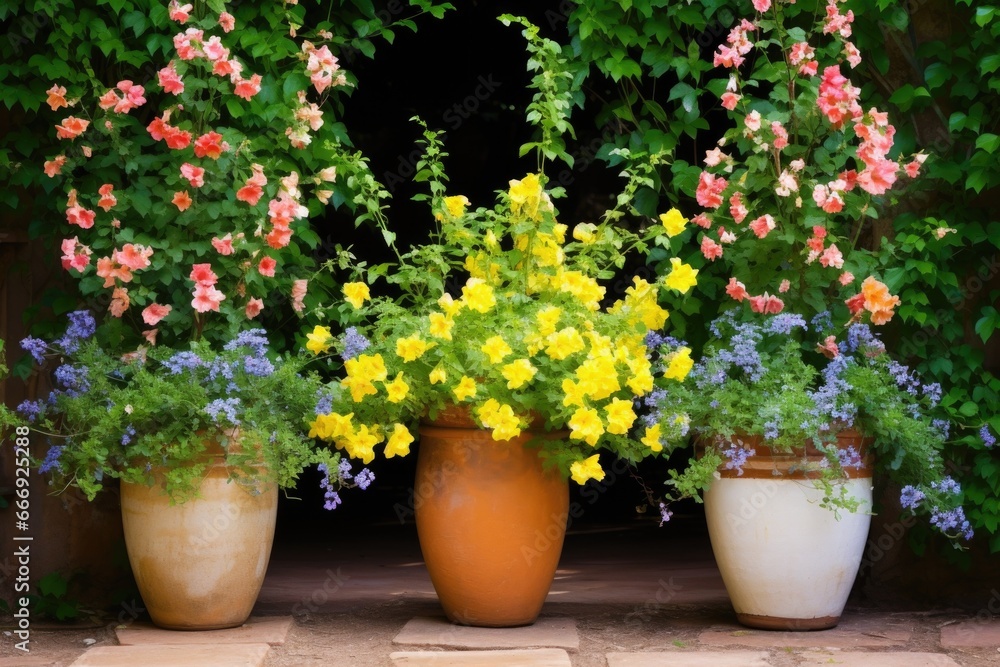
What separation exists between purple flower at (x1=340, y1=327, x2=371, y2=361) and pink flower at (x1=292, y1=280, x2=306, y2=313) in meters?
0.38

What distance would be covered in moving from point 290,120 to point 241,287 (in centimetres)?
55

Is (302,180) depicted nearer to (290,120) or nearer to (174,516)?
(290,120)

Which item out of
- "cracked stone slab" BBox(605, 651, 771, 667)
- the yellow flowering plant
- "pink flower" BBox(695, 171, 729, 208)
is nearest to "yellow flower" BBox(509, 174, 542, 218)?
the yellow flowering plant

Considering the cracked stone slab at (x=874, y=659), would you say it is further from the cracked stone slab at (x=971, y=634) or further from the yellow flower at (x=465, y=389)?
the yellow flower at (x=465, y=389)

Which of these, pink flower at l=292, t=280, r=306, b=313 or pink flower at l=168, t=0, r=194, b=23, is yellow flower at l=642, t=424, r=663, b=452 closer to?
pink flower at l=292, t=280, r=306, b=313

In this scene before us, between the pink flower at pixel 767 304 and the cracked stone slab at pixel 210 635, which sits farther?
the pink flower at pixel 767 304

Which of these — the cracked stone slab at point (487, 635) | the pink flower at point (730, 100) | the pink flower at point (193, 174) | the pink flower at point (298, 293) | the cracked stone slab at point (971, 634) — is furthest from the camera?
the pink flower at point (298, 293)

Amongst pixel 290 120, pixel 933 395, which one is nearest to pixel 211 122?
pixel 290 120

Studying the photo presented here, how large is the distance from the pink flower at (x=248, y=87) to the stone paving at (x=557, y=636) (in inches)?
61.8

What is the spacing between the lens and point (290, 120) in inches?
148

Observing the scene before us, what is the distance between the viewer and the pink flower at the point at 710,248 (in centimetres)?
357

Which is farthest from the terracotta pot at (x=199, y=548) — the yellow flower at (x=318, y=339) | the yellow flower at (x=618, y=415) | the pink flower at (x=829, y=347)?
the pink flower at (x=829, y=347)

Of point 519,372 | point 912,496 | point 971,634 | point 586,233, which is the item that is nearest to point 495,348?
point 519,372

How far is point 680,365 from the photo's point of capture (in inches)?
132
